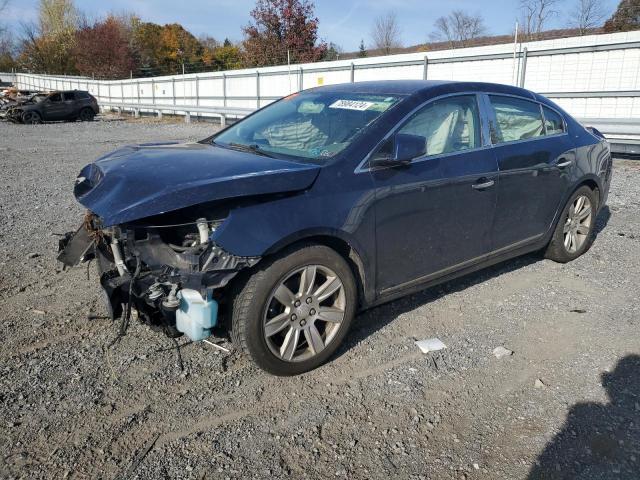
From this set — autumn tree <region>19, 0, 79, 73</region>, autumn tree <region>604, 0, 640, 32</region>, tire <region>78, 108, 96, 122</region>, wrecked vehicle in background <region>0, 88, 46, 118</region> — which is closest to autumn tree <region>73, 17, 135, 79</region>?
autumn tree <region>19, 0, 79, 73</region>

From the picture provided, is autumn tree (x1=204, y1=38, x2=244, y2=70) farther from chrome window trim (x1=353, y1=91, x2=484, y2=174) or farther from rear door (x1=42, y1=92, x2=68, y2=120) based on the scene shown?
chrome window trim (x1=353, y1=91, x2=484, y2=174)

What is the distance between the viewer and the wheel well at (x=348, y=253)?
10.3 feet

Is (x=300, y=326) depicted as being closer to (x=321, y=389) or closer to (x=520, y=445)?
(x=321, y=389)

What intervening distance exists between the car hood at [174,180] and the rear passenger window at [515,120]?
1.86 metres

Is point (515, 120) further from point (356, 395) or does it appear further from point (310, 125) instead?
point (356, 395)

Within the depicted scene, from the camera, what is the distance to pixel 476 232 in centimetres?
396

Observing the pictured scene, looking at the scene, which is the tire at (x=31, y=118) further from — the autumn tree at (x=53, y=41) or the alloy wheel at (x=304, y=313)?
the autumn tree at (x=53, y=41)

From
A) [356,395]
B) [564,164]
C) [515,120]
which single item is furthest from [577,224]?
[356,395]

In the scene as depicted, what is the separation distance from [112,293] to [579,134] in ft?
14.7

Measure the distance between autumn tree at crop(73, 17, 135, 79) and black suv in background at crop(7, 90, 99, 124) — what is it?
35329 mm

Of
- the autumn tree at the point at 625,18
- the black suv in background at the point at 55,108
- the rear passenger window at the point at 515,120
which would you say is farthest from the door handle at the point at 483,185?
the black suv in background at the point at 55,108

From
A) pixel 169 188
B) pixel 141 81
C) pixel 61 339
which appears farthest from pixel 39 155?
pixel 141 81

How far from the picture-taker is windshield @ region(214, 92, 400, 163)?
3.48 m

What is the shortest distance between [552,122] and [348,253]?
109 inches
